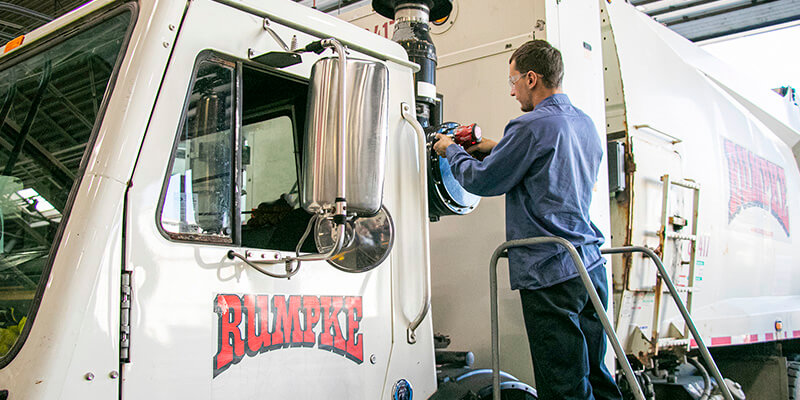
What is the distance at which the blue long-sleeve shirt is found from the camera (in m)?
2.59

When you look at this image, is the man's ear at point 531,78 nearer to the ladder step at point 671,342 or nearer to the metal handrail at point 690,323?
the metal handrail at point 690,323

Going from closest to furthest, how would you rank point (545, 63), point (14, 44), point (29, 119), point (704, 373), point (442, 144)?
point (29, 119)
point (14, 44)
point (442, 144)
point (545, 63)
point (704, 373)

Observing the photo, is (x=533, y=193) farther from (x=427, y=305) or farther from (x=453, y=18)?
(x=453, y=18)

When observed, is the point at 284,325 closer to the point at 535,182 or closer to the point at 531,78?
the point at 535,182

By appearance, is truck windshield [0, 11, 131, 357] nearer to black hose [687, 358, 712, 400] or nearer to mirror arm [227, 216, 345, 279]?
mirror arm [227, 216, 345, 279]

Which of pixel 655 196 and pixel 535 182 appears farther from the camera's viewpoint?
pixel 655 196

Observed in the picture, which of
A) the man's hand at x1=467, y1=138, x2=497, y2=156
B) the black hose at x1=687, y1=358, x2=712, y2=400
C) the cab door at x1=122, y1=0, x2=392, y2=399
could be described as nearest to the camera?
the cab door at x1=122, y1=0, x2=392, y2=399

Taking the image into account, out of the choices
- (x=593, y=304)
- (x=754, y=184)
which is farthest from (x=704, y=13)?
(x=593, y=304)

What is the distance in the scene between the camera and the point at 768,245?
4961 millimetres

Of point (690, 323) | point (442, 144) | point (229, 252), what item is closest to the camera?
point (229, 252)

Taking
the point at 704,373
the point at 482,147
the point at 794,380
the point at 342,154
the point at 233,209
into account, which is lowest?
the point at 794,380

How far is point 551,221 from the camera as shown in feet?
8.48

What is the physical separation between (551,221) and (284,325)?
40.2 inches

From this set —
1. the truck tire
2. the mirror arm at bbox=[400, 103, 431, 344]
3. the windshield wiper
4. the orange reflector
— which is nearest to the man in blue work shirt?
the mirror arm at bbox=[400, 103, 431, 344]
